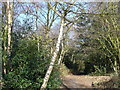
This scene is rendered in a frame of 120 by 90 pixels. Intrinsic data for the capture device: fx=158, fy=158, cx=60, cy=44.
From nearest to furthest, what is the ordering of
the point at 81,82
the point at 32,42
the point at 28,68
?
1. the point at 28,68
2. the point at 32,42
3. the point at 81,82

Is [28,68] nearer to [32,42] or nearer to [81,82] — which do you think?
[32,42]

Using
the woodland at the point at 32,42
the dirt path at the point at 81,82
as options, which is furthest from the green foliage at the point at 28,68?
the dirt path at the point at 81,82

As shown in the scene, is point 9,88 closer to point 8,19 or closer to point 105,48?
point 8,19

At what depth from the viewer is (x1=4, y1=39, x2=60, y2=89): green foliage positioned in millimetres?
3244

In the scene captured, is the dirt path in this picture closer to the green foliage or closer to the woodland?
the woodland

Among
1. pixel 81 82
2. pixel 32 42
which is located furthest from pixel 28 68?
pixel 81 82

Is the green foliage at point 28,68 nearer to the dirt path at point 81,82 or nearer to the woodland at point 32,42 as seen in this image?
the woodland at point 32,42

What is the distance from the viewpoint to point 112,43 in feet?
23.9

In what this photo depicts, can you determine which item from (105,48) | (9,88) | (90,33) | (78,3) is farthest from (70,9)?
(105,48)

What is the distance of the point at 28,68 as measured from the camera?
11.1ft

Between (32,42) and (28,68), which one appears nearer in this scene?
(28,68)

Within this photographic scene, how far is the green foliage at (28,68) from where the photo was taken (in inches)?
128

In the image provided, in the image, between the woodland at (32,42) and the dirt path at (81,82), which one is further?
the dirt path at (81,82)

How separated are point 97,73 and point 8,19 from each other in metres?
6.38
